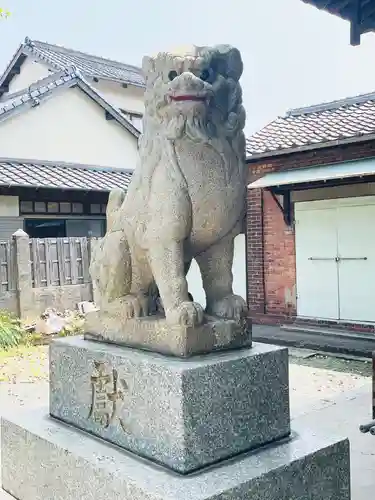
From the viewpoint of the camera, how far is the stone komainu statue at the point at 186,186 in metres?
2.14

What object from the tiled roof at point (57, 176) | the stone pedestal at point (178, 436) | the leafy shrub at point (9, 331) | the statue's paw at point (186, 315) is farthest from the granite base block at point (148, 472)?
the tiled roof at point (57, 176)

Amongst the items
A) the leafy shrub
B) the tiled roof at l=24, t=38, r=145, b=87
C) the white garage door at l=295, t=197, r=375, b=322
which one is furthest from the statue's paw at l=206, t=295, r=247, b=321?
the tiled roof at l=24, t=38, r=145, b=87

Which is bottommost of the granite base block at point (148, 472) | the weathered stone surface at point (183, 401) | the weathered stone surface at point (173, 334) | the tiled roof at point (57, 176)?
the granite base block at point (148, 472)

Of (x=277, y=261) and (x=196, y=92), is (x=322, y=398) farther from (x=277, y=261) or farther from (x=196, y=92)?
(x=196, y=92)

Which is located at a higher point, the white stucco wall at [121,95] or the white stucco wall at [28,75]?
the white stucco wall at [28,75]

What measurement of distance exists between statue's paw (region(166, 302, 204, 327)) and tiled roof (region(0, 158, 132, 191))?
751 centimetres

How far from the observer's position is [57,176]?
10.7 meters

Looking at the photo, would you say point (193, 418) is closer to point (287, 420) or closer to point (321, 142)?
point (287, 420)

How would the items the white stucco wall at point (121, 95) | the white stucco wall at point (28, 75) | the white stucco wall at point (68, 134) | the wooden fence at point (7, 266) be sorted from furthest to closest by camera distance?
the white stucco wall at point (121, 95)
the white stucco wall at point (28, 75)
the white stucco wall at point (68, 134)
the wooden fence at point (7, 266)

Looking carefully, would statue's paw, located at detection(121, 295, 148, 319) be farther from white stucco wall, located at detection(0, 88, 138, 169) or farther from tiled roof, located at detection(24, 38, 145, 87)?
tiled roof, located at detection(24, 38, 145, 87)

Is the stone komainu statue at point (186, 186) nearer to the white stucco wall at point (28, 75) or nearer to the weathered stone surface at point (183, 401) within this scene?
the weathered stone surface at point (183, 401)

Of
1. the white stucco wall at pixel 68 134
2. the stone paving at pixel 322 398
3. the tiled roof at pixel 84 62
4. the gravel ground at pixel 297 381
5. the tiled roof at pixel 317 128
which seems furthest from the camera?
the tiled roof at pixel 84 62

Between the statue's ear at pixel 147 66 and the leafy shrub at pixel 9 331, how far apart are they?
6277mm

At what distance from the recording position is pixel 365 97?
390 inches
